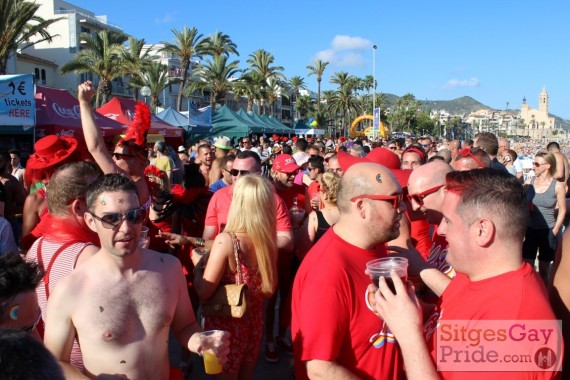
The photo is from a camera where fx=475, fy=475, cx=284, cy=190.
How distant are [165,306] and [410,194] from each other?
200 centimetres

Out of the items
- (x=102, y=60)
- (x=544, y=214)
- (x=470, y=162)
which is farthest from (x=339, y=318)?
(x=102, y=60)

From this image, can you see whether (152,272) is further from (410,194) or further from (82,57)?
(82,57)

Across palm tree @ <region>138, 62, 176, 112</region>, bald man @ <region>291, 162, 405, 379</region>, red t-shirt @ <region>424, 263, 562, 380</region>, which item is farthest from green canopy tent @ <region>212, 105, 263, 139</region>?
red t-shirt @ <region>424, 263, 562, 380</region>

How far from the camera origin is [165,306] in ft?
7.59

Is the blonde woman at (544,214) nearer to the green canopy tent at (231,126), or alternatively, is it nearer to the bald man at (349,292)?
the bald man at (349,292)

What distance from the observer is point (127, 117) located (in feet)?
55.5

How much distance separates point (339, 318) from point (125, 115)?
16377 millimetres

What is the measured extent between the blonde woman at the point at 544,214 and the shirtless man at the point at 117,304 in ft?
16.6

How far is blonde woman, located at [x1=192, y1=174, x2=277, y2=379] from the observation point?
319 centimetres

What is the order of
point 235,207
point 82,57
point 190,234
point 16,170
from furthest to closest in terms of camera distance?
point 82,57 < point 16,170 < point 190,234 < point 235,207

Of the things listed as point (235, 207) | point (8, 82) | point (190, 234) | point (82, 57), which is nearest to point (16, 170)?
point (8, 82)

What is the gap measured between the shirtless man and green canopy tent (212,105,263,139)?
78.9ft

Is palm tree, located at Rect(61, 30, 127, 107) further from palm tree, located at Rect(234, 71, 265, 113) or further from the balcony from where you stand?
the balcony

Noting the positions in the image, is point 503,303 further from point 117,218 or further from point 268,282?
point 268,282
